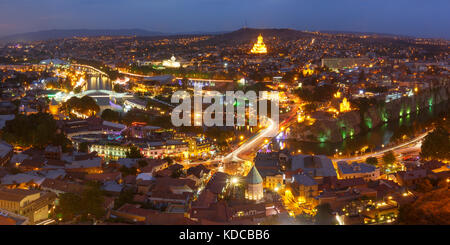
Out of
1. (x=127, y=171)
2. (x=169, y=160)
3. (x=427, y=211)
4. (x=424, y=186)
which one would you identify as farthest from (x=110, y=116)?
(x=427, y=211)

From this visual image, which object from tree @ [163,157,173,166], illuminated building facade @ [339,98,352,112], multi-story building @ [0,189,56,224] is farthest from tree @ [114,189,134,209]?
illuminated building facade @ [339,98,352,112]

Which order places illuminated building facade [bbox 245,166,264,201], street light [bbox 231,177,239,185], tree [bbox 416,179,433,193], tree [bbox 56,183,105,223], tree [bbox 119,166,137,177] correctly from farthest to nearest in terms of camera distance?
tree [bbox 119,166,137,177] → street light [bbox 231,177,239,185] → tree [bbox 416,179,433,193] → illuminated building facade [bbox 245,166,264,201] → tree [bbox 56,183,105,223]

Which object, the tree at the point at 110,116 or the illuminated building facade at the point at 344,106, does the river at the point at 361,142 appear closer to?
the illuminated building facade at the point at 344,106

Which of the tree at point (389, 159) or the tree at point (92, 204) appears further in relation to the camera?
the tree at point (389, 159)

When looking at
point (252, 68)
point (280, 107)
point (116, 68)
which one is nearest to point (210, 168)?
point (280, 107)

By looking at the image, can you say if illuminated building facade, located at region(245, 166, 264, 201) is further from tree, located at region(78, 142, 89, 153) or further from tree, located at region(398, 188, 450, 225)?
tree, located at region(78, 142, 89, 153)

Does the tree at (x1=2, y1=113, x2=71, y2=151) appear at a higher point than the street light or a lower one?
higher

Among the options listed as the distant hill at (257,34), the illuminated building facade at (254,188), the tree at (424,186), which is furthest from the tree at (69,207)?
the distant hill at (257,34)

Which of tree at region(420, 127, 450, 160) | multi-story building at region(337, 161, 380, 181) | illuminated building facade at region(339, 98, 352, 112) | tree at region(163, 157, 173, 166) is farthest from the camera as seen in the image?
illuminated building facade at region(339, 98, 352, 112)

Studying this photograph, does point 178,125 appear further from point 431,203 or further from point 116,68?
point 116,68
